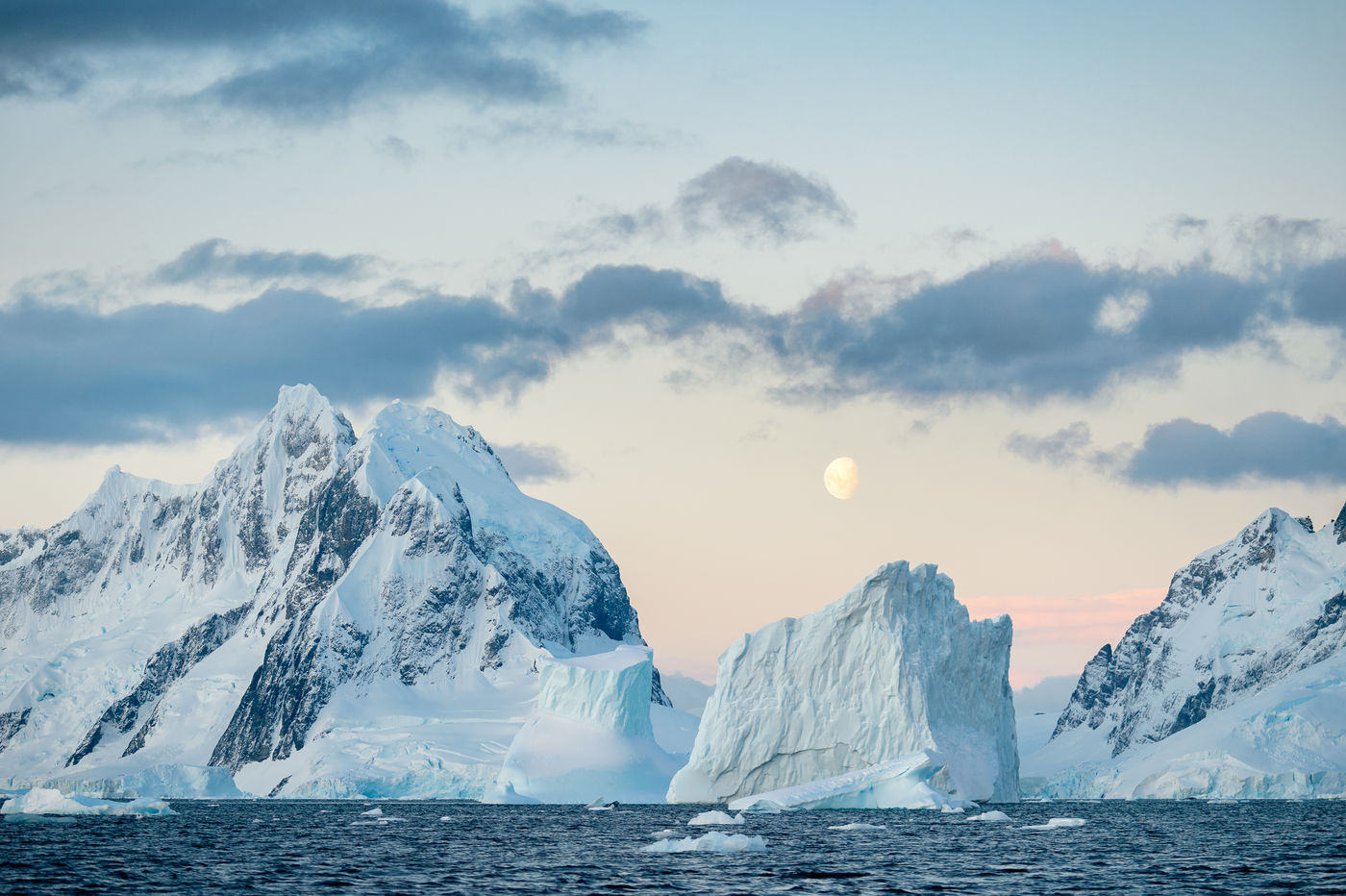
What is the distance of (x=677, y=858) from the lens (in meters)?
57.8

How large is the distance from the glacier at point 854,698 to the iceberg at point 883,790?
112 inches

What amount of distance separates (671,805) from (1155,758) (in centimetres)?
7783

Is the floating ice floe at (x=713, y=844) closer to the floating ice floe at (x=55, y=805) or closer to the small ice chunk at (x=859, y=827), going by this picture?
the small ice chunk at (x=859, y=827)

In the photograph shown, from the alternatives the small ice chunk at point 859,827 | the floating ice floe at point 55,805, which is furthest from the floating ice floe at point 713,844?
the floating ice floe at point 55,805

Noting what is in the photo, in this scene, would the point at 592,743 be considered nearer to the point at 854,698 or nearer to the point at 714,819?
the point at 854,698

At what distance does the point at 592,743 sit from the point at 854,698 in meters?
45.9

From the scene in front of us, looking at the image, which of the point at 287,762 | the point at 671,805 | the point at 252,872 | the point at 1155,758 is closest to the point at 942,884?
the point at 252,872

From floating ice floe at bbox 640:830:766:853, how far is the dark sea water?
458 millimetres

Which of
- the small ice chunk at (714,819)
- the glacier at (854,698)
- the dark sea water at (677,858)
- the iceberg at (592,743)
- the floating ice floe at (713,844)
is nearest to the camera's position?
the dark sea water at (677,858)

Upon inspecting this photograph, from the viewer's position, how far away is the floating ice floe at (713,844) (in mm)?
54562

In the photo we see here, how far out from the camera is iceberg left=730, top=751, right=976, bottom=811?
85.8m

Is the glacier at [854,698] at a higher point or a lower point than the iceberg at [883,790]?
higher

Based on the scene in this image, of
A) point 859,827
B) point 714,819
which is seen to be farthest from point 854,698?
point 714,819

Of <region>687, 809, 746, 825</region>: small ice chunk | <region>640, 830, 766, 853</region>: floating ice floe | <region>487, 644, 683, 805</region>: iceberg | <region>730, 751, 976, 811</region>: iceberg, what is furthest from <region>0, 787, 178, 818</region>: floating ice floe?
<region>640, 830, 766, 853</region>: floating ice floe
